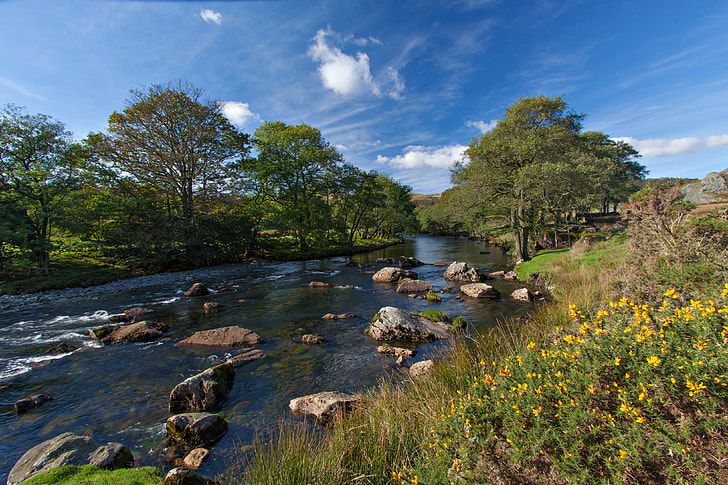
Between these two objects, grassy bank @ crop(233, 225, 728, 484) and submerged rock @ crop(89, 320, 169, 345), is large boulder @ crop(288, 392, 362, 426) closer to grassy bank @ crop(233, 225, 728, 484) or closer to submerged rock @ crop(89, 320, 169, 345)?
grassy bank @ crop(233, 225, 728, 484)

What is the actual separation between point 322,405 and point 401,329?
5.29 m

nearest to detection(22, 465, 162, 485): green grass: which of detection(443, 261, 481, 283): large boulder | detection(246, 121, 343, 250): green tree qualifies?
detection(443, 261, 481, 283): large boulder

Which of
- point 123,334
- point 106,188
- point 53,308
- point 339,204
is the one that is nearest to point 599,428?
point 123,334

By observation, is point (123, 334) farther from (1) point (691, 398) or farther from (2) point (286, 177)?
(2) point (286, 177)

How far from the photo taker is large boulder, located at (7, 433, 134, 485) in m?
4.56

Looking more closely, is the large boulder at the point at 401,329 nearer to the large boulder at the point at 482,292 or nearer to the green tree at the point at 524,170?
the large boulder at the point at 482,292

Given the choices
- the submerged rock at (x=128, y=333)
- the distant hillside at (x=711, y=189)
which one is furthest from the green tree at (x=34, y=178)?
the distant hillside at (x=711, y=189)

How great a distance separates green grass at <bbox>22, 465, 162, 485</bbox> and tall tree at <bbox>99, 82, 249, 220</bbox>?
95.8 feet

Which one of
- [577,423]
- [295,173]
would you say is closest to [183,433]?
[577,423]

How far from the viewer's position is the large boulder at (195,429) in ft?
19.6

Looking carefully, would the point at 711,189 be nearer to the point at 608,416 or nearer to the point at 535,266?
the point at 535,266

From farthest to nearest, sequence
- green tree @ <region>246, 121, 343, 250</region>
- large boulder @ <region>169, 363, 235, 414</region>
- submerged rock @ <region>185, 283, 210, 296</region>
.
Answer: green tree @ <region>246, 121, 343, 250</region> → submerged rock @ <region>185, 283, 210, 296</region> → large boulder @ <region>169, 363, 235, 414</region>

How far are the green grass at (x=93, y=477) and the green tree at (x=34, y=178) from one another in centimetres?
2162

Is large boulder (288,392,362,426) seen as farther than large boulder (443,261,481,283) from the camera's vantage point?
No
